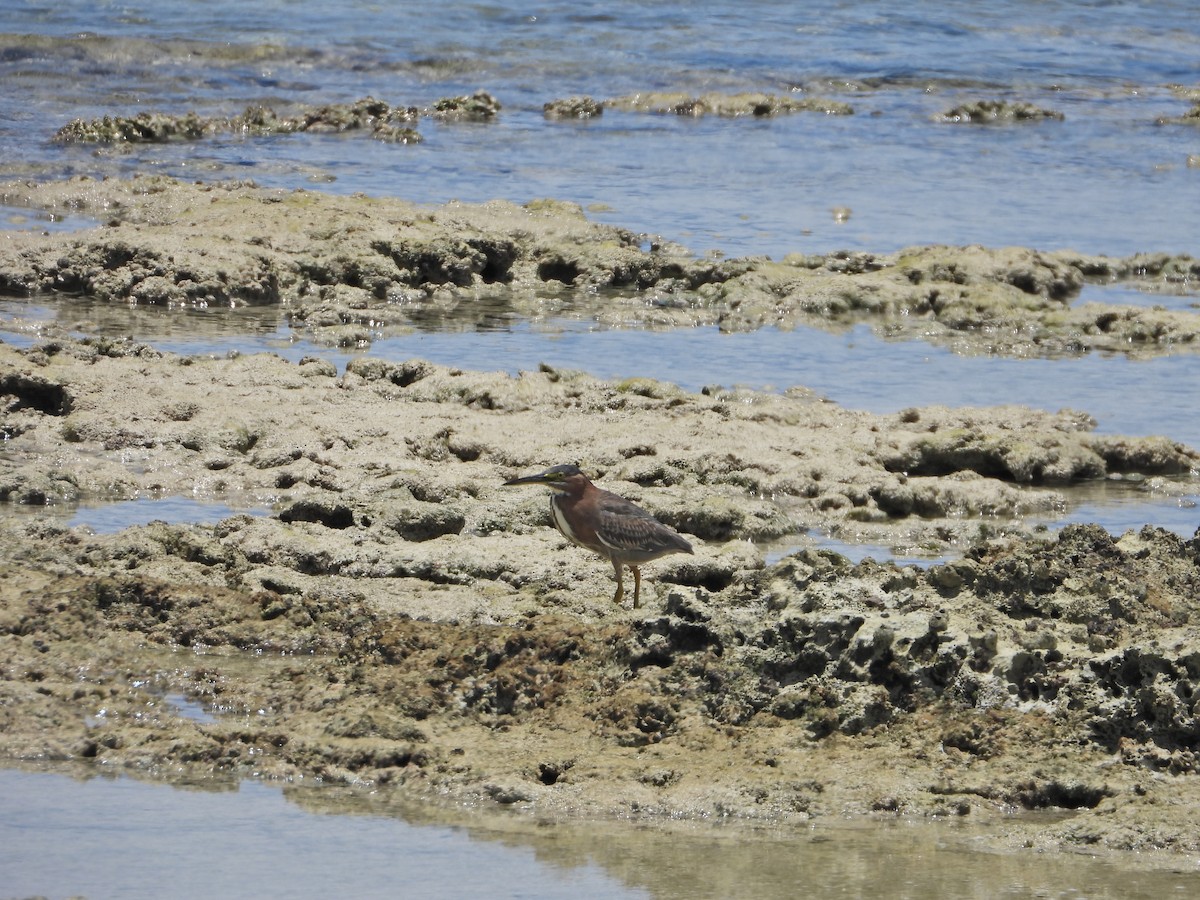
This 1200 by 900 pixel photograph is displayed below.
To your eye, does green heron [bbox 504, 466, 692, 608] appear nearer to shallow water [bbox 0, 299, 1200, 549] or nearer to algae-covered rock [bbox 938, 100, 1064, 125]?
shallow water [bbox 0, 299, 1200, 549]

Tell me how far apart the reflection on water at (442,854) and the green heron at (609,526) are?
178cm

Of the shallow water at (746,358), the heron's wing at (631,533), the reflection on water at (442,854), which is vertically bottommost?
the shallow water at (746,358)

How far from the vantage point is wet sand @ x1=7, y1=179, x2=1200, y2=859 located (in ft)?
18.2

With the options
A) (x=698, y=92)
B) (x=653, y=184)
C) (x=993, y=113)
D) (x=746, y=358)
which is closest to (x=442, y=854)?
(x=746, y=358)

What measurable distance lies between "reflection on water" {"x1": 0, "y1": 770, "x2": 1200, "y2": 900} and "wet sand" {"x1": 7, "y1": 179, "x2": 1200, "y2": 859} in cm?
13

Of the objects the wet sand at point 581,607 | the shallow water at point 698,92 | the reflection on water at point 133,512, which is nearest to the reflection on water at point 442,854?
the wet sand at point 581,607

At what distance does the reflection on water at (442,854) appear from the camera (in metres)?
4.81

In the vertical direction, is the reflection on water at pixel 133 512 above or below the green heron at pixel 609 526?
below

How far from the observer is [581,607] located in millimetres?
7051

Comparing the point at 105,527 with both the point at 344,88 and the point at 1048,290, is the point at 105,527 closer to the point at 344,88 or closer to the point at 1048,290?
the point at 1048,290

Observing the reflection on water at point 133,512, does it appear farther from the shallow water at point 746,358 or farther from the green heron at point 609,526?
the shallow water at point 746,358

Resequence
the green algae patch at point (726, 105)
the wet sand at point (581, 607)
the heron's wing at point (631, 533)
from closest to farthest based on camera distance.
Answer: the wet sand at point (581, 607), the heron's wing at point (631, 533), the green algae patch at point (726, 105)

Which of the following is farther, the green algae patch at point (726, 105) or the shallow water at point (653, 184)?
the green algae patch at point (726, 105)

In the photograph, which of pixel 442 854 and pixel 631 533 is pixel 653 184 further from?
pixel 442 854
